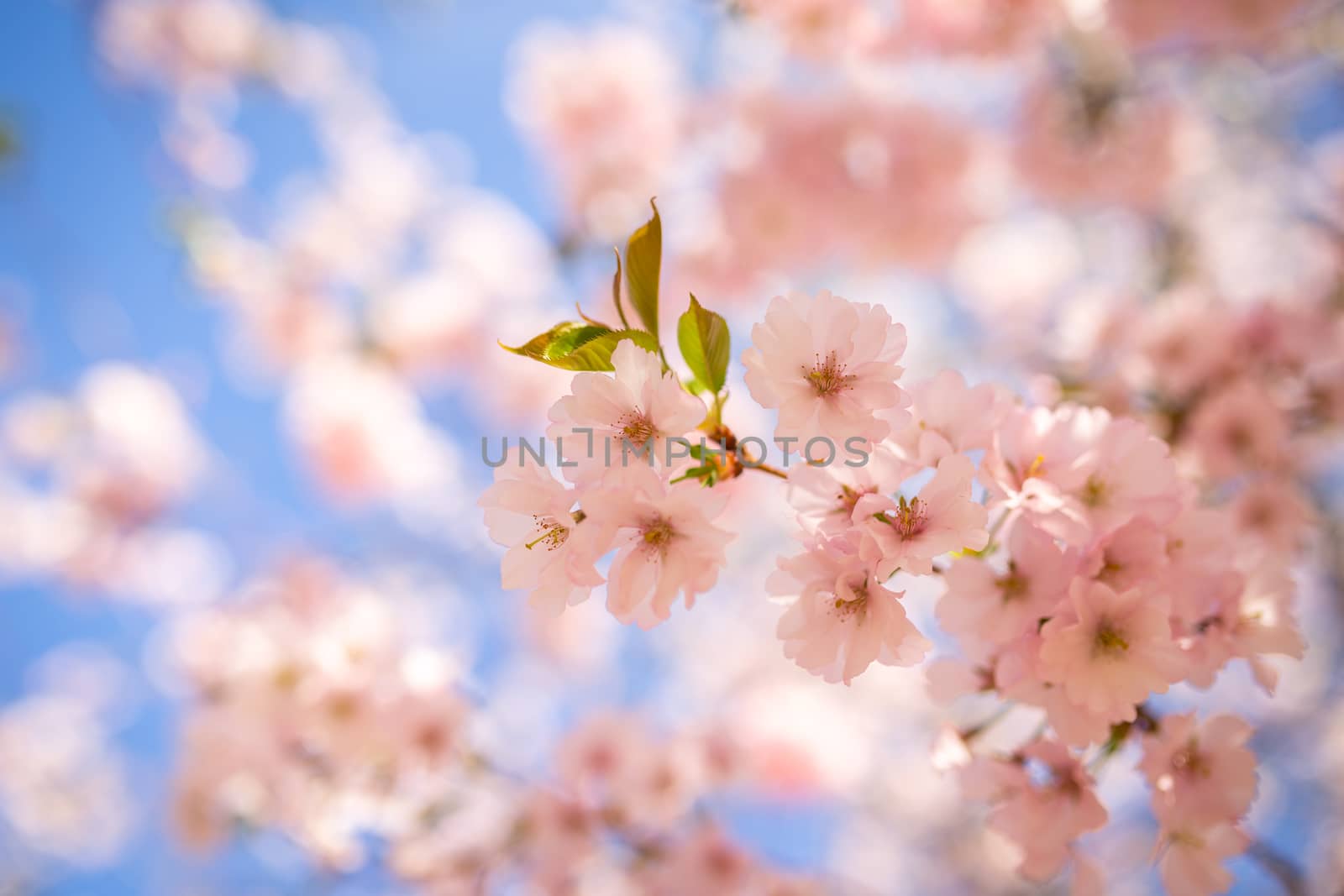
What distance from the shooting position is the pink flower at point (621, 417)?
72cm

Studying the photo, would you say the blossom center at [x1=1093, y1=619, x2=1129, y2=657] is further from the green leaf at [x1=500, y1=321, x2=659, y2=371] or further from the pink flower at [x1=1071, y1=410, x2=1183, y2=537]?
the green leaf at [x1=500, y1=321, x2=659, y2=371]

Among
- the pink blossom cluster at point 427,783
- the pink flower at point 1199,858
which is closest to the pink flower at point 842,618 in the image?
the pink flower at point 1199,858

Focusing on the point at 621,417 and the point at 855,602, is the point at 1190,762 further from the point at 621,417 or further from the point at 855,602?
the point at 621,417

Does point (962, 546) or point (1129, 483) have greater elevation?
→ point (1129, 483)

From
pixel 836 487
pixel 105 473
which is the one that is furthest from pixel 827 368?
pixel 105 473

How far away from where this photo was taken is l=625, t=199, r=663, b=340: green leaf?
748 mm

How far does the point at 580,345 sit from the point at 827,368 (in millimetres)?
269

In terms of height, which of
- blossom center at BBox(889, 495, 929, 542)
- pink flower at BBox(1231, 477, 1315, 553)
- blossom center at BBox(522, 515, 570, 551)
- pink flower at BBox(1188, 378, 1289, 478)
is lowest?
blossom center at BBox(889, 495, 929, 542)

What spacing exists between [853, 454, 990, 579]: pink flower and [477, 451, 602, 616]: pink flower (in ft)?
0.93

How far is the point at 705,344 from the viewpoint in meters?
0.75

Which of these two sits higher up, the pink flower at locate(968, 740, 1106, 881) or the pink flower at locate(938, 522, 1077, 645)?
the pink flower at locate(938, 522, 1077, 645)

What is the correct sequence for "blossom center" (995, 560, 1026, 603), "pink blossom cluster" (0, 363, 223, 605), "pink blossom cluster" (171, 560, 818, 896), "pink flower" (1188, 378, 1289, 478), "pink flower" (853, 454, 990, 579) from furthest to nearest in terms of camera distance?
"pink blossom cluster" (0, 363, 223, 605), "pink blossom cluster" (171, 560, 818, 896), "pink flower" (1188, 378, 1289, 478), "blossom center" (995, 560, 1026, 603), "pink flower" (853, 454, 990, 579)

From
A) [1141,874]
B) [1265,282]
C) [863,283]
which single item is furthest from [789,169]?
[1141,874]

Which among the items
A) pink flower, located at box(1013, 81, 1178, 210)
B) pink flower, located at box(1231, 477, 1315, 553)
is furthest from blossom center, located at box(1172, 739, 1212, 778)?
pink flower, located at box(1013, 81, 1178, 210)
